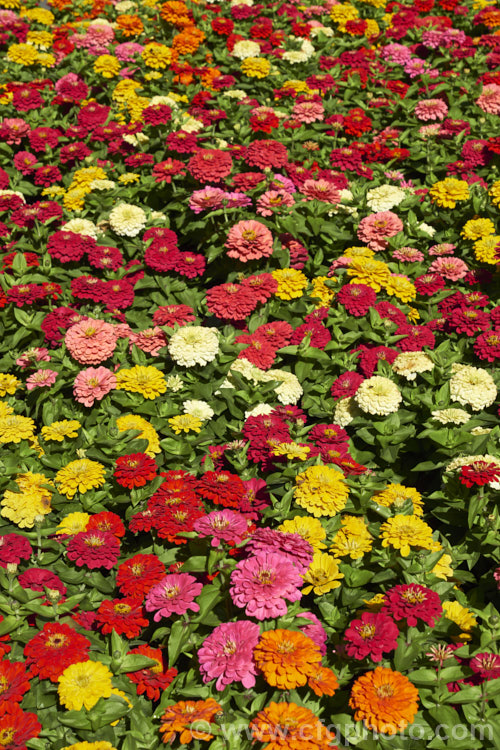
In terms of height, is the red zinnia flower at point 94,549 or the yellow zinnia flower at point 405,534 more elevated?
the yellow zinnia flower at point 405,534

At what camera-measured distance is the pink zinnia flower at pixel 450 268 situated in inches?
147

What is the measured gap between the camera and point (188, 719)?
183 centimetres

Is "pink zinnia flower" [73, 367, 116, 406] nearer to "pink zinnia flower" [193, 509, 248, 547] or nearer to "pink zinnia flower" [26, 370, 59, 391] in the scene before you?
"pink zinnia flower" [26, 370, 59, 391]

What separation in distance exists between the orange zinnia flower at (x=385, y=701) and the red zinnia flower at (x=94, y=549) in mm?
945

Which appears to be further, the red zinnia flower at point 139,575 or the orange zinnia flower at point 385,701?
the red zinnia flower at point 139,575

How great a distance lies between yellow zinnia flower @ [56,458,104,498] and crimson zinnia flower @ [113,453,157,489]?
107mm

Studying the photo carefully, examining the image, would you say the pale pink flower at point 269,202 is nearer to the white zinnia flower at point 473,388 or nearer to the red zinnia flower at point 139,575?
the white zinnia flower at point 473,388

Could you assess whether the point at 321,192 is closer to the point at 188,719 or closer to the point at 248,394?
the point at 248,394

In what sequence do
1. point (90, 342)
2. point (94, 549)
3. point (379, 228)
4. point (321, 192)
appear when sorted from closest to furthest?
point (94, 549) < point (90, 342) < point (379, 228) < point (321, 192)

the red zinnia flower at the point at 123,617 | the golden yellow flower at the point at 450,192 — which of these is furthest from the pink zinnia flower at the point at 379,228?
the red zinnia flower at the point at 123,617

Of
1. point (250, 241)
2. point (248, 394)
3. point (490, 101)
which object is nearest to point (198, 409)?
point (248, 394)

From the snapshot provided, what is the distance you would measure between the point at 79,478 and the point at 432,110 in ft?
12.6

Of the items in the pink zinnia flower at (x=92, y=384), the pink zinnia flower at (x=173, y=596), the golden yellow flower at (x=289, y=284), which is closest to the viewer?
the pink zinnia flower at (x=173, y=596)

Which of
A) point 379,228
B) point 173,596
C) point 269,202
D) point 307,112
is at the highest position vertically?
point 307,112
